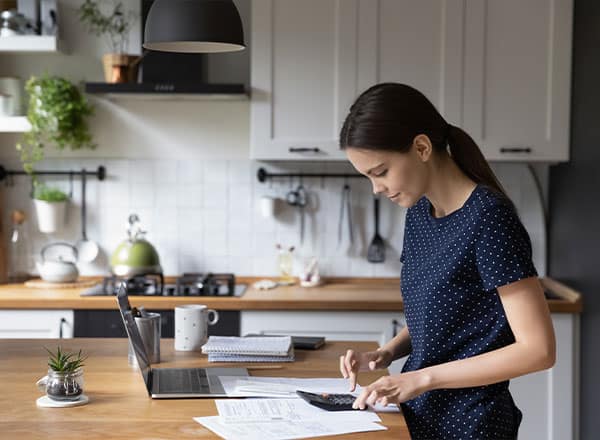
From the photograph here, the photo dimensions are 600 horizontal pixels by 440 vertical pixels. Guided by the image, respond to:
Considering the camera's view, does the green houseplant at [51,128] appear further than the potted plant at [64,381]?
Yes

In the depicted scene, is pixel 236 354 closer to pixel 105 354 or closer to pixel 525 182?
pixel 105 354

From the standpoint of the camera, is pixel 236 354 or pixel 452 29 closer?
pixel 236 354

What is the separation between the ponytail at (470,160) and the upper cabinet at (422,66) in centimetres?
191

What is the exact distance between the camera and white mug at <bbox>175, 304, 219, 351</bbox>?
2.66 meters

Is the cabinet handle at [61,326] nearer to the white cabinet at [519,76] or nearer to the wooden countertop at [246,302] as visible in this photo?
the wooden countertop at [246,302]

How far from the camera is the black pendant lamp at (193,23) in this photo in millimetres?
2477

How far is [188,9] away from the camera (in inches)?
97.9

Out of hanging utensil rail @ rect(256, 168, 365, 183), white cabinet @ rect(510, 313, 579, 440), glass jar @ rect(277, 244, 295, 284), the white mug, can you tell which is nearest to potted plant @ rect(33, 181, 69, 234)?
hanging utensil rail @ rect(256, 168, 365, 183)

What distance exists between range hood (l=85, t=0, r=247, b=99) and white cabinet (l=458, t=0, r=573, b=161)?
1.02m

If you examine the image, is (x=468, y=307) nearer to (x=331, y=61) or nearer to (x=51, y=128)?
(x=331, y=61)

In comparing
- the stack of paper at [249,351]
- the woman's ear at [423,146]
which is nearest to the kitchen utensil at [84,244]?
the stack of paper at [249,351]

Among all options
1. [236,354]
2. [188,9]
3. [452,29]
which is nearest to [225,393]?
[236,354]

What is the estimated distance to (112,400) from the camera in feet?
6.94

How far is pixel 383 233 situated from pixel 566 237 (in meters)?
0.85
